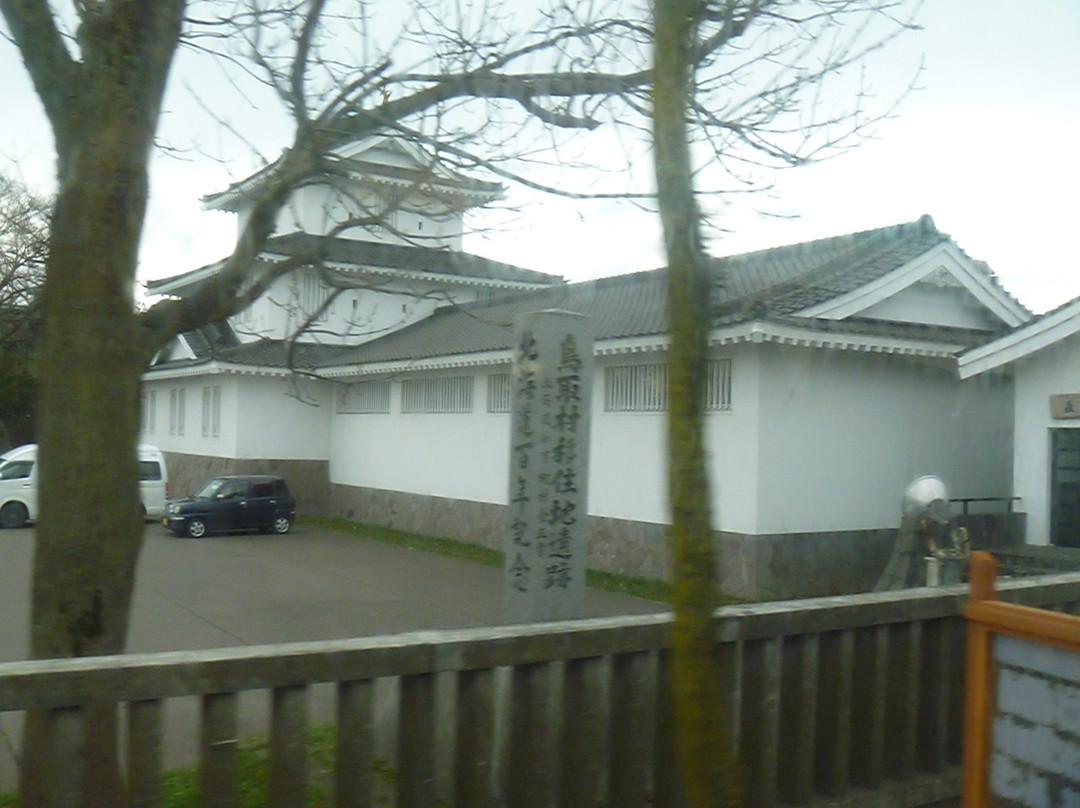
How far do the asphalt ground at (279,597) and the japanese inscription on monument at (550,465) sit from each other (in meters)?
1.83

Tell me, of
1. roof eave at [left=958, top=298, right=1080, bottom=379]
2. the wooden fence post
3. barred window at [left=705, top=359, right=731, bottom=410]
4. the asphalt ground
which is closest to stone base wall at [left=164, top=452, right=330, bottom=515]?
the asphalt ground

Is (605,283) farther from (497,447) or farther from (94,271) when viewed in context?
(94,271)

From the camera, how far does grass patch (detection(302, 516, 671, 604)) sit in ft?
48.5

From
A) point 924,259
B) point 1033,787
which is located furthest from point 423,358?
point 1033,787

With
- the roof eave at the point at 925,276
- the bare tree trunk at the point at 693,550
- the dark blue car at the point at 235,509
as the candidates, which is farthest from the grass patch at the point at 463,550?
the bare tree trunk at the point at 693,550

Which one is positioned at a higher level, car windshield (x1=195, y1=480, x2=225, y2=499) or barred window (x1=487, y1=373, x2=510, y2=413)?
barred window (x1=487, y1=373, x2=510, y2=413)

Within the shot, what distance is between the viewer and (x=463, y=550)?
62.9 feet

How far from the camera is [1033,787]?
3.34 meters

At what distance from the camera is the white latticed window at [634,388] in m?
15.5

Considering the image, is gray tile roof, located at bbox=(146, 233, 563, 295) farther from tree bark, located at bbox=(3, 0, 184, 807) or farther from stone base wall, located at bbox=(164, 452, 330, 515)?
tree bark, located at bbox=(3, 0, 184, 807)

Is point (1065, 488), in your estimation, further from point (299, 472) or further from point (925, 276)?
point (299, 472)

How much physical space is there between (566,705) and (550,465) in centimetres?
255

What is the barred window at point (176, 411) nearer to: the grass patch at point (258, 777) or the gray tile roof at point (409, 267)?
the gray tile roof at point (409, 267)

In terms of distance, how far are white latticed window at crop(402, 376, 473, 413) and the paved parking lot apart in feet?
9.92
